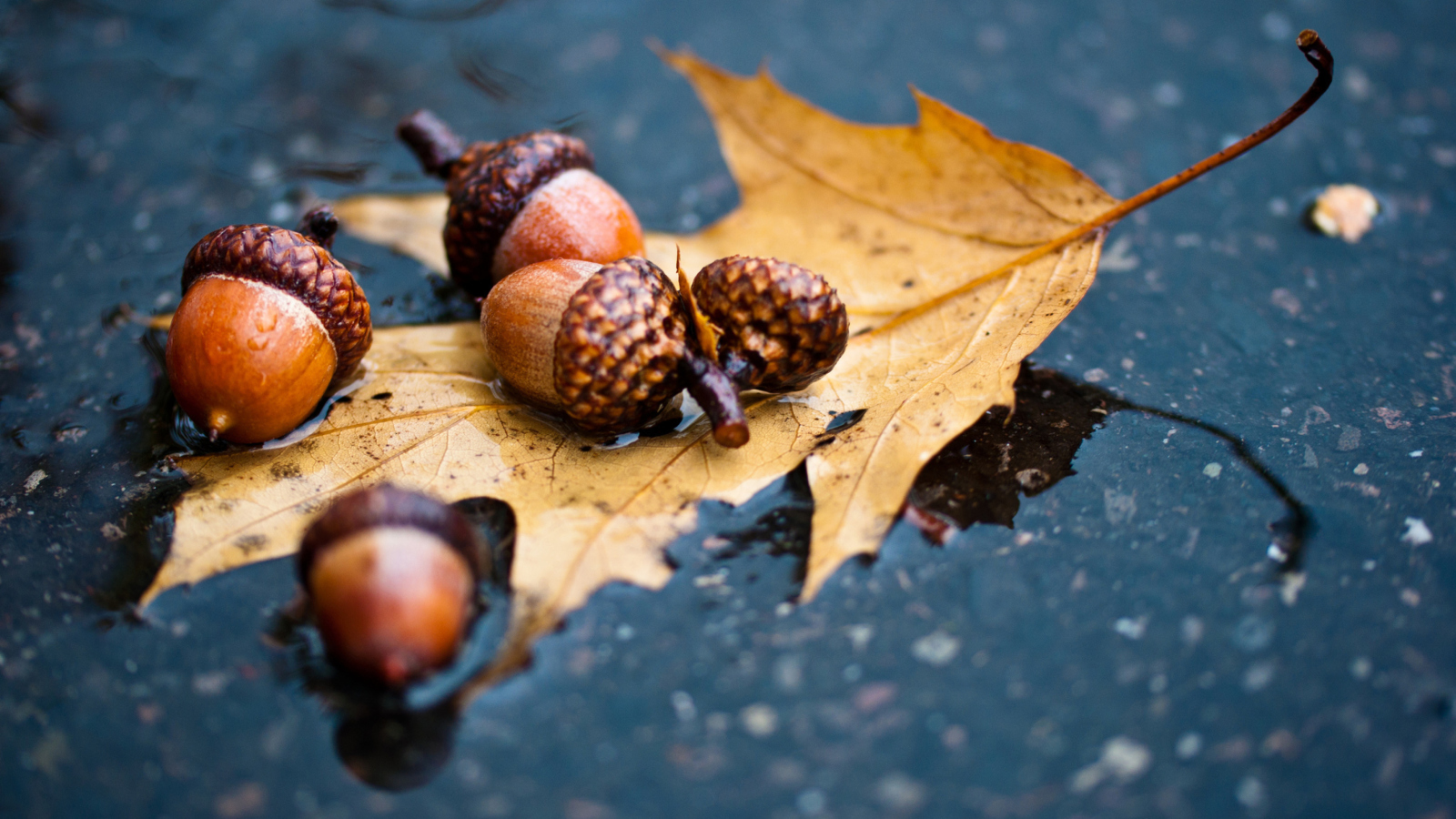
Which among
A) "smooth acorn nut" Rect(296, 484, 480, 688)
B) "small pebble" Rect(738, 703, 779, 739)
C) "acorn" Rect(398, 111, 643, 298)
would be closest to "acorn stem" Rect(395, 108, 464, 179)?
"acorn" Rect(398, 111, 643, 298)

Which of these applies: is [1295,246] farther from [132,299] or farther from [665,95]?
[132,299]

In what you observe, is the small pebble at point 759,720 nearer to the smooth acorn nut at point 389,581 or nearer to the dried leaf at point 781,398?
the dried leaf at point 781,398

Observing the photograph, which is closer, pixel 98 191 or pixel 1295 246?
pixel 1295 246

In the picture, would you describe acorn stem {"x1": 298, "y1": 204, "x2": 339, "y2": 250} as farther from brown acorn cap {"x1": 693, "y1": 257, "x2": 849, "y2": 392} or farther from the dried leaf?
brown acorn cap {"x1": 693, "y1": 257, "x2": 849, "y2": 392}

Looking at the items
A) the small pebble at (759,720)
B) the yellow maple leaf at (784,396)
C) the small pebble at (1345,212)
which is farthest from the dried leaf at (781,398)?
the small pebble at (1345,212)

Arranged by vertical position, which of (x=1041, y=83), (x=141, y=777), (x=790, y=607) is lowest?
(x=141, y=777)

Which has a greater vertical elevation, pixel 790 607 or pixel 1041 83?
pixel 1041 83

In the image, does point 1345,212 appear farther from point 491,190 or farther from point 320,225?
point 320,225

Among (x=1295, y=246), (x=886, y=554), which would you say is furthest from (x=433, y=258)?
(x=1295, y=246)
